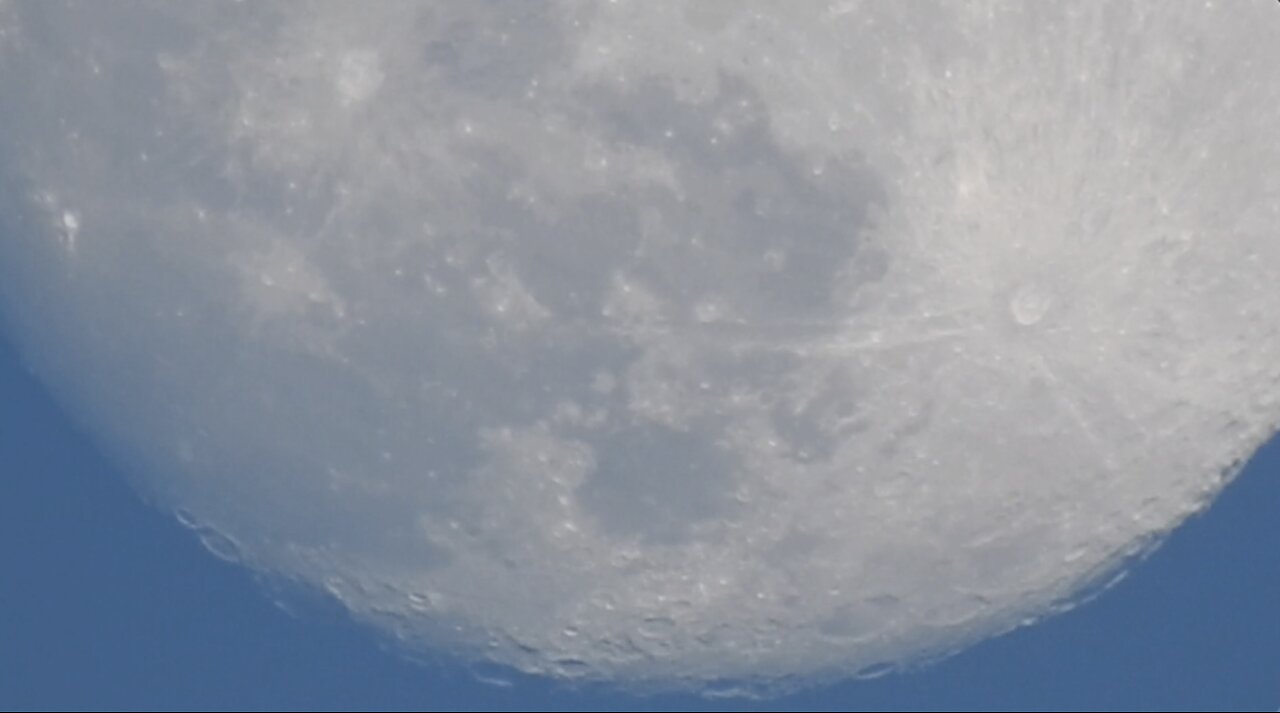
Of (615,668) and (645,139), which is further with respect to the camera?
(615,668)

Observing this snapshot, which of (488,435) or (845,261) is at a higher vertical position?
(845,261)

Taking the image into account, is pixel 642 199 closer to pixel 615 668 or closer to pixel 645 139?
pixel 645 139

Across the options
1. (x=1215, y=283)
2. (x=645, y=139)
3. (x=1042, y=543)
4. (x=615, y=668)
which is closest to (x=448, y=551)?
(x=615, y=668)

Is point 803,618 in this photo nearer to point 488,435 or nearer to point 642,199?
point 488,435

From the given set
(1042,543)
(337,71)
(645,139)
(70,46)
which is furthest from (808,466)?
(70,46)

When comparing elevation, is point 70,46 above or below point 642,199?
above

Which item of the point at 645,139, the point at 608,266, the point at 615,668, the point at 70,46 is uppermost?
the point at 70,46
